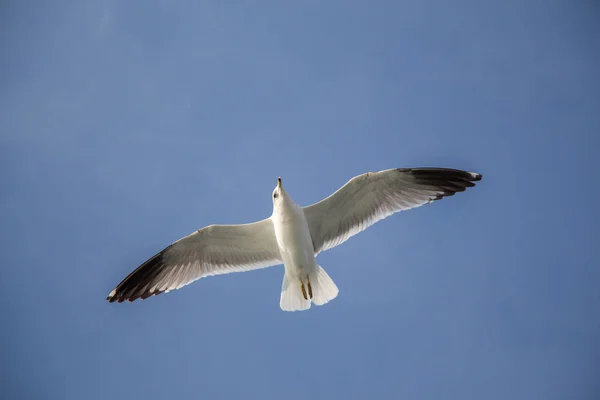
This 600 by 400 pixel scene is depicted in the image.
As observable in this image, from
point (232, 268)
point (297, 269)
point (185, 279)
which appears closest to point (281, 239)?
point (297, 269)

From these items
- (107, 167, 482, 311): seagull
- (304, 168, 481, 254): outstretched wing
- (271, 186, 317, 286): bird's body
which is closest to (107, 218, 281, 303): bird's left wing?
(107, 167, 482, 311): seagull

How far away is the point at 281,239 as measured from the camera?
21.1 ft

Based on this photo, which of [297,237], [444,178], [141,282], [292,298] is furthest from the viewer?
[141,282]

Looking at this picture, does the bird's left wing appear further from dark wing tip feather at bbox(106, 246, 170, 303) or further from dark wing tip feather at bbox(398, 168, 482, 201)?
dark wing tip feather at bbox(398, 168, 482, 201)

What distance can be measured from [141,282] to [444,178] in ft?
11.8

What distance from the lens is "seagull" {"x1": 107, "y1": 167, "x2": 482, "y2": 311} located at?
643 cm

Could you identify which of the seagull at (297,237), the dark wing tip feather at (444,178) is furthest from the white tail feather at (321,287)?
the dark wing tip feather at (444,178)

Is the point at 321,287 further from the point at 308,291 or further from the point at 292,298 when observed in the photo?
the point at 292,298

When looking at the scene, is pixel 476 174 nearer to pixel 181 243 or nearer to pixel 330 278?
pixel 330 278

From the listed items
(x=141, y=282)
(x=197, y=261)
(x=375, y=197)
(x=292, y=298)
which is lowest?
(x=292, y=298)

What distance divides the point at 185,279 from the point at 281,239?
130cm

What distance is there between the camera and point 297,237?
6.38m

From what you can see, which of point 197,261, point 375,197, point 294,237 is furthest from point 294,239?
point 197,261

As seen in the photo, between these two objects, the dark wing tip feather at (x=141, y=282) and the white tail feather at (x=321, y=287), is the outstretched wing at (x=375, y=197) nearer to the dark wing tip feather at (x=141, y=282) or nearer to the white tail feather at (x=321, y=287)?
the white tail feather at (x=321, y=287)
